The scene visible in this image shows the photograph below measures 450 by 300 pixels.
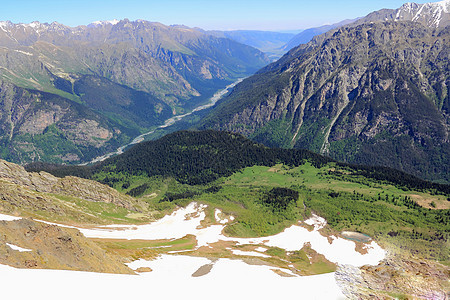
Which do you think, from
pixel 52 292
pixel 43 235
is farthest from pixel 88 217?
pixel 52 292

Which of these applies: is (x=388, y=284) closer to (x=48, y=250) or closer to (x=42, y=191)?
(x=48, y=250)

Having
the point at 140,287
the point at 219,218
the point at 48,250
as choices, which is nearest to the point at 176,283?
the point at 140,287

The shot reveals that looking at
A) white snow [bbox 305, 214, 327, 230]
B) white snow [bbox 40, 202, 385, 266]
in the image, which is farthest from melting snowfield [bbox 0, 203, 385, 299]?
white snow [bbox 305, 214, 327, 230]

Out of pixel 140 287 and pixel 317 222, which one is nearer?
pixel 140 287

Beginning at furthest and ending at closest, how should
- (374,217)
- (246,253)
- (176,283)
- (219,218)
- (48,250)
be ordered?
1. (219,218)
2. (374,217)
3. (246,253)
4. (48,250)
5. (176,283)

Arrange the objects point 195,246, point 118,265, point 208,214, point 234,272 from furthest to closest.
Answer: point 208,214 < point 195,246 < point 118,265 < point 234,272

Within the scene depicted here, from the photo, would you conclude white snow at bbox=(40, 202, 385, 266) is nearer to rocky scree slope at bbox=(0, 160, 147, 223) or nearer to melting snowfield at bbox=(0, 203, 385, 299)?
rocky scree slope at bbox=(0, 160, 147, 223)

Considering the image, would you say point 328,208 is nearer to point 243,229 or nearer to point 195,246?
point 243,229

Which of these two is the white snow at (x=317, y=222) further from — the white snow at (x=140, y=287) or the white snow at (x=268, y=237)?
→ the white snow at (x=140, y=287)
